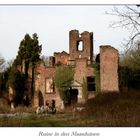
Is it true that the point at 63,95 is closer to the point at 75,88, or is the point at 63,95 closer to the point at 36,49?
the point at 75,88

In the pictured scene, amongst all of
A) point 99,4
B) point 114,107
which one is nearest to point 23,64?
point 114,107

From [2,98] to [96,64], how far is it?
977 centimetres

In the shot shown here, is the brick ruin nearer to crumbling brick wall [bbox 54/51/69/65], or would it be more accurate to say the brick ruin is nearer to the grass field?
crumbling brick wall [bbox 54/51/69/65]

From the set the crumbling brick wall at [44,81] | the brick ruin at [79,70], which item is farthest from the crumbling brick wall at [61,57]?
the crumbling brick wall at [44,81]

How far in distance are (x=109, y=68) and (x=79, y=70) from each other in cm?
384

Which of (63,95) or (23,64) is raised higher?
(23,64)

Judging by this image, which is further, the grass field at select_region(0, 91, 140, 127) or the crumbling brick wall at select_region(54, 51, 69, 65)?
the crumbling brick wall at select_region(54, 51, 69, 65)

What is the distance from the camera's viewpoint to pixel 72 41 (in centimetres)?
5197

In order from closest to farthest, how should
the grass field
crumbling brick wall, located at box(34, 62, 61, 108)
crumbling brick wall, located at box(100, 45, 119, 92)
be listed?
1. the grass field
2. crumbling brick wall, located at box(100, 45, 119, 92)
3. crumbling brick wall, located at box(34, 62, 61, 108)

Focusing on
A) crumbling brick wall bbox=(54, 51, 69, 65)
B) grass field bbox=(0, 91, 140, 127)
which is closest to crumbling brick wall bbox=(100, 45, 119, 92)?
crumbling brick wall bbox=(54, 51, 69, 65)

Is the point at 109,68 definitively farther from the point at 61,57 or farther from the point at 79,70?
the point at 61,57

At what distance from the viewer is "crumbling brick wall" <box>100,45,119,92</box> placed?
139 ft

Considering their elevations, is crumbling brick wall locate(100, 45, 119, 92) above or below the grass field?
above

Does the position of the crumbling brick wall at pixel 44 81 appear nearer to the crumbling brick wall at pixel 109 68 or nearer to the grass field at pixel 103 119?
the crumbling brick wall at pixel 109 68
